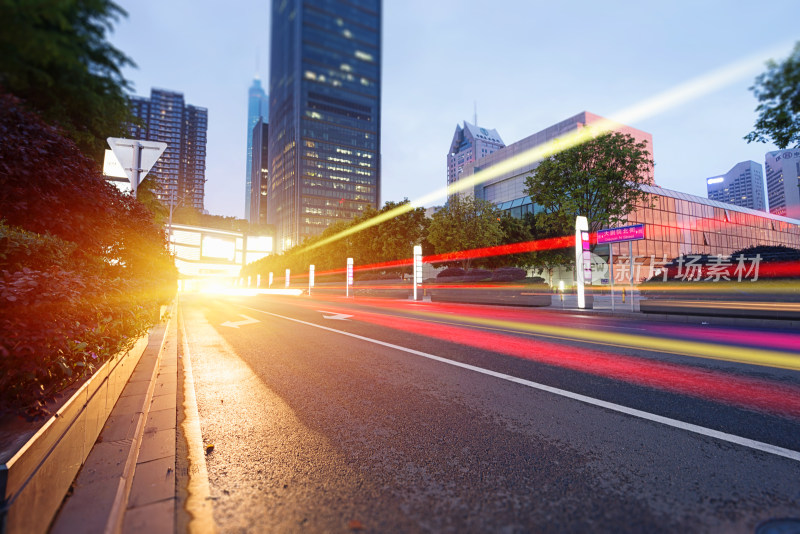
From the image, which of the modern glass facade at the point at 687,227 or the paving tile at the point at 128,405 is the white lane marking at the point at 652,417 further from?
the modern glass facade at the point at 687,227

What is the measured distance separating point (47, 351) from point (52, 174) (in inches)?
73.1

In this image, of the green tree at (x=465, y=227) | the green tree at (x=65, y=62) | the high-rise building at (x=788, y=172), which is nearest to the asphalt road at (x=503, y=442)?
the green tree at (x=65, y=62)

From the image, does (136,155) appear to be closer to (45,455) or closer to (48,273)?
(48,273)

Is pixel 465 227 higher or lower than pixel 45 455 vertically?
higher

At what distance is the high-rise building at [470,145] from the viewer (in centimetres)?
17938

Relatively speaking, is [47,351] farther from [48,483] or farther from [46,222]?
[46,222]

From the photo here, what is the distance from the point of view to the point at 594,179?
2364cm

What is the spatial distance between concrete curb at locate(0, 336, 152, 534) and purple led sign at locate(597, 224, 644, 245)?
21129 mm

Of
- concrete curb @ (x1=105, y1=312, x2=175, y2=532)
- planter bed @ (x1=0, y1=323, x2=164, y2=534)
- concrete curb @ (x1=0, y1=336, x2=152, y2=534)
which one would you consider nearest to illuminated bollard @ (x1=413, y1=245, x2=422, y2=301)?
concrete curb @ (x1=105, y1=312, x2=175, y2=532)

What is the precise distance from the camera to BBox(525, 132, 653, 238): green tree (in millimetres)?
23578

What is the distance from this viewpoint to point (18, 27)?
138 centimetres

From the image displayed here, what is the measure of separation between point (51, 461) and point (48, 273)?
1752 millimetres

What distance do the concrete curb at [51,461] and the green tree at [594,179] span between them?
25974 millimetres

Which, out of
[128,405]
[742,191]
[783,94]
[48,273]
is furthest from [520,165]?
[742,191]
